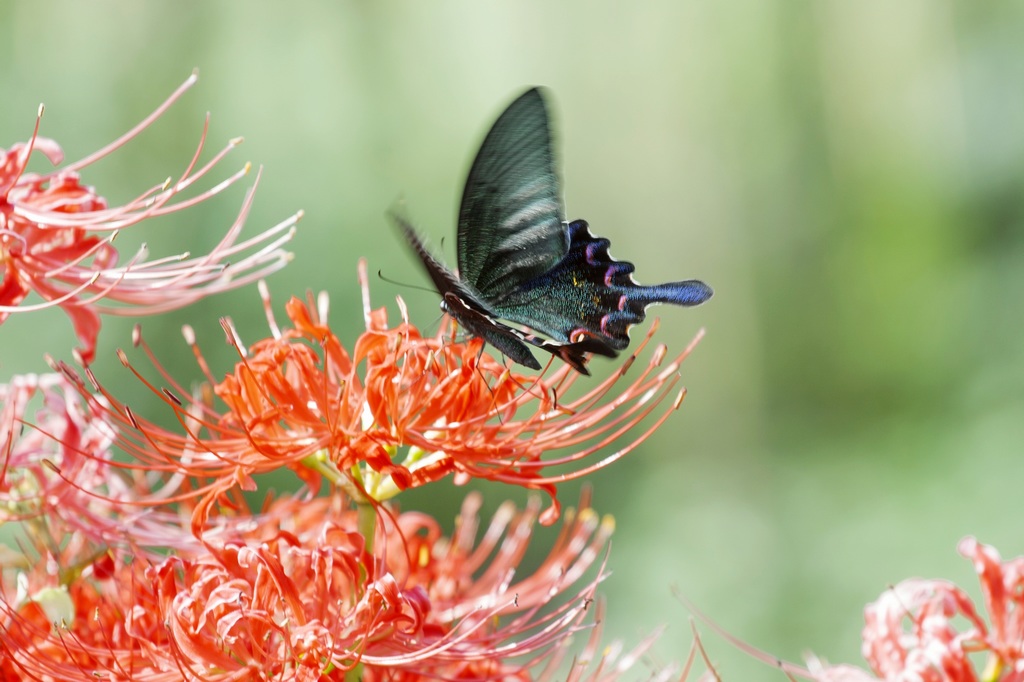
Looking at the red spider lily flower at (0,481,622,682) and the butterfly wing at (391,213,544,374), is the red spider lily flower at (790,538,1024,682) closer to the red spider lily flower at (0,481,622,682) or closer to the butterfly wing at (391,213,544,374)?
the red spider lily flower at (0,481,622,682)

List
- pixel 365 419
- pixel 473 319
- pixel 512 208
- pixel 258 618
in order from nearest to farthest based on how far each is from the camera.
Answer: pixel 258 618 → pixel 365 419 → pixel 473 319 → pixel 512 208

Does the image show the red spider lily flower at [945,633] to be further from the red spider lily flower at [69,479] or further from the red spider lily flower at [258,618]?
the red spider lily flower at [69,479]

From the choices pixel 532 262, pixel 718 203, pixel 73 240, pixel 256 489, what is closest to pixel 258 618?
pixel 256 489

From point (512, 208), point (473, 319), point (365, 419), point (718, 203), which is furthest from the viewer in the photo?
point (718, 203)

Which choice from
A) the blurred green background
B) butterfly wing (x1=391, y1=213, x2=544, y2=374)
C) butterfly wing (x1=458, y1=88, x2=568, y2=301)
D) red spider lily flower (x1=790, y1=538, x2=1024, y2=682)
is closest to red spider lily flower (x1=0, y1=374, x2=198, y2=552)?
butterfly wing (x1=391, y1=213, x2=544, y2=374)

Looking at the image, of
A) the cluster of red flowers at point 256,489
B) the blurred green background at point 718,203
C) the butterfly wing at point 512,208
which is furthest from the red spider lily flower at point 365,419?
the blurred green background at point 718,203

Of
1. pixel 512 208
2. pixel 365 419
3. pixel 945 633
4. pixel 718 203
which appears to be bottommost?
pixel 718 203

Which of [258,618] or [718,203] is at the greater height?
[258,618]

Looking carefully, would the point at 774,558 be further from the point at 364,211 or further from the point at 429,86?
the point at 429,86

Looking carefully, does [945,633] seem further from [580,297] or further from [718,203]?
[718,203]
